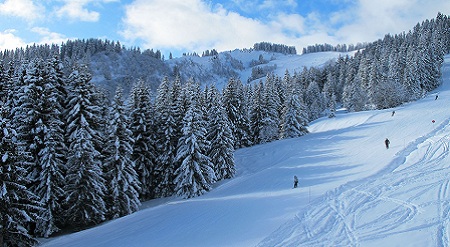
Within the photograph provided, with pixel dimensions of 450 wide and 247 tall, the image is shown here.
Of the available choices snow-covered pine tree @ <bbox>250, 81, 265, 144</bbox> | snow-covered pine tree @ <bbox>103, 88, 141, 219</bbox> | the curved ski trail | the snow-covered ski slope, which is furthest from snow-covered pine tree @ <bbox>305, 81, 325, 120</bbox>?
snow-covered pine tree @ <bbox>103, 88, 141, 219</bbox>

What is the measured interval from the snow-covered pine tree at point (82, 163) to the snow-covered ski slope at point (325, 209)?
322 cm

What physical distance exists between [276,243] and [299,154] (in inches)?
1157

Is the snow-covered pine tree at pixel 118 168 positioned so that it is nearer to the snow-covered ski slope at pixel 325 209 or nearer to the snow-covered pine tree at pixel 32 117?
the snow-covered ski slope at pixel 325 209

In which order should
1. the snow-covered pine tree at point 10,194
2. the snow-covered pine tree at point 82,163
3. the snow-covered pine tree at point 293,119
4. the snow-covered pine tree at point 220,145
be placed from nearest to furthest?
the snow-covered pine tree at point 10,194 < the snow-covered pine tree at point 82,163 < the snow-covered pine tree at point 220,145 < the snow-covered pine tree at point 293,119

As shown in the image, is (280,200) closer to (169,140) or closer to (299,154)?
(169,140)

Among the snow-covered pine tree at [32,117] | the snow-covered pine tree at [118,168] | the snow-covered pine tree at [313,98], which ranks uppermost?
the snow-covered pine tree at [313,98]

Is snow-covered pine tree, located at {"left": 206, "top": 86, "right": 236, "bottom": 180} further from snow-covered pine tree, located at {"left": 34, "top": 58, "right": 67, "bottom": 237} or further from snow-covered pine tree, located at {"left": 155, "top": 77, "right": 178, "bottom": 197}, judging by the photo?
snow-covered pine tree, located at {"left": 34, "top": 58, "right": 67, "bottom": 237}

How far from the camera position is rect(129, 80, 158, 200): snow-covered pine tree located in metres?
32.9

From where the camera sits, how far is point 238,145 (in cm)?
5381

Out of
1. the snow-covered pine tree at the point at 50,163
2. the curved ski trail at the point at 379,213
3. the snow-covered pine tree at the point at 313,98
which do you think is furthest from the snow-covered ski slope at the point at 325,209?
the snow-covered pine tree at the point at 313,98

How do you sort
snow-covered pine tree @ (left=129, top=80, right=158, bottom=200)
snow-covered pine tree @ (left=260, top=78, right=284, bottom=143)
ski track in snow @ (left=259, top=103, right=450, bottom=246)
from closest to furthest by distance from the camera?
ski track in snow @ (left=259, top=103, right=450, bottom=246) < snow-covered pine tree @ (left=129, top=80, right=158, bottom=200) < snow-covered pine tree @ (left=260, top=78, right=284, bottom=143)

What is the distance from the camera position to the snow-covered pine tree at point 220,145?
36969 millimetres

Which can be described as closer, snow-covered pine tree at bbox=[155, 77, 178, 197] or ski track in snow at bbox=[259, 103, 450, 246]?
ski track in snow at bbox=[259, 103, 450, 246]

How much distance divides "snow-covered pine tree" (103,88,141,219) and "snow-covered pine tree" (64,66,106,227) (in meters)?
1.06
